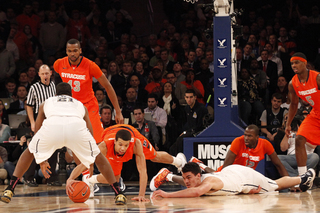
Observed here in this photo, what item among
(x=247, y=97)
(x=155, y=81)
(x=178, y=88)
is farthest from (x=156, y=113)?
(x=247, y=97)

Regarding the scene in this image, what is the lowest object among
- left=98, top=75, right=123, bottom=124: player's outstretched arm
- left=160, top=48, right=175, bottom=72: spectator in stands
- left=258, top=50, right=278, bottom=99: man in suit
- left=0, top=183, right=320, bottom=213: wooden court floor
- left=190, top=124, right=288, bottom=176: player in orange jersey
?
left=0, top=183, right=320, bottom=213: wooden court floor

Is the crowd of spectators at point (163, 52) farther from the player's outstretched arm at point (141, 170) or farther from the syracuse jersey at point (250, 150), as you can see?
the player's outstretched arm at point (141, 170)

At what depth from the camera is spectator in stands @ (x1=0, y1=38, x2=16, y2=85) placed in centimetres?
1231

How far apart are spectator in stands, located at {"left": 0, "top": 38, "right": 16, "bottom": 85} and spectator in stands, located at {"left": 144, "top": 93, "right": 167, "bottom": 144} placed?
14.1 feet

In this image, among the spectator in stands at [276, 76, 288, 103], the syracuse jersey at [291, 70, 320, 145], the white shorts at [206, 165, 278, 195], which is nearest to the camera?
the white shorts at [206, 165, 278, 195]

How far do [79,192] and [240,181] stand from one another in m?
2.27

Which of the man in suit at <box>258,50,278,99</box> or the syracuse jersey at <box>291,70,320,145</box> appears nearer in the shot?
the syracuse jersey at <box>291,70,320,145</box>

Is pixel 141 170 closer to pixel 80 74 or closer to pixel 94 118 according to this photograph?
pixel 94 118

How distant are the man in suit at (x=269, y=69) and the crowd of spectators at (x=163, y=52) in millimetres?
23

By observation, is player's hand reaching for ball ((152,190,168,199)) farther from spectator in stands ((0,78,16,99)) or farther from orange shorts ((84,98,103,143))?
spectator in stands ((0,78,16,99))

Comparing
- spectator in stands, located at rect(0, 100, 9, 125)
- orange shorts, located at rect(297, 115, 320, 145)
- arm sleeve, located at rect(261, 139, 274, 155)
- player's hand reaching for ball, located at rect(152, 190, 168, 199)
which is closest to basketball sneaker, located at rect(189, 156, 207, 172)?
arm sleeve, located at rect(261, 139, 274, 155)

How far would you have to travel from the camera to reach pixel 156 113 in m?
10.1

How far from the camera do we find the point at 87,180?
6574 millimetres

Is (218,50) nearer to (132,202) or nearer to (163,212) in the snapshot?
(132,202)
